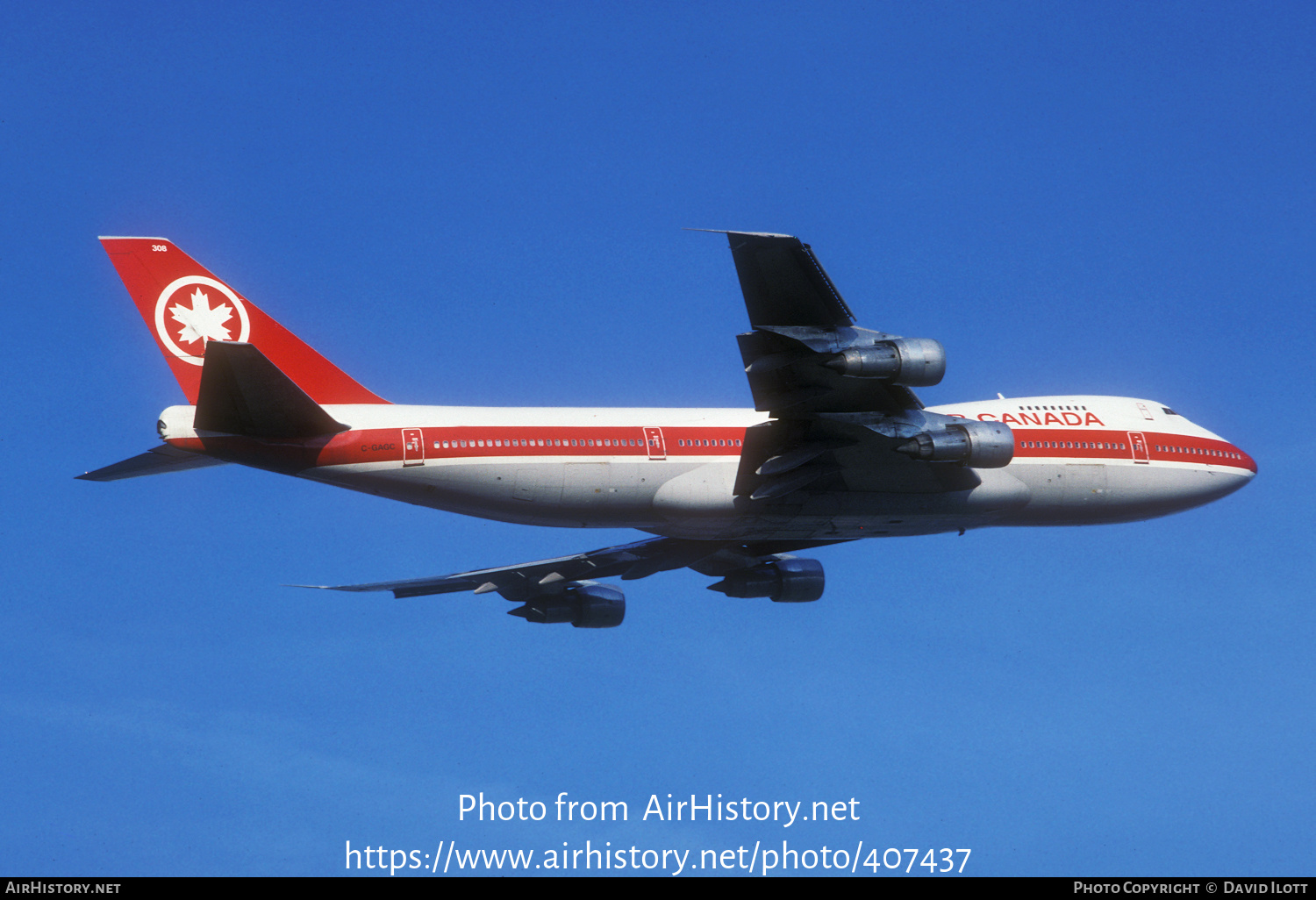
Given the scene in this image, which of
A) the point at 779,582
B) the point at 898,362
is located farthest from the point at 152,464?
the point at 779,582

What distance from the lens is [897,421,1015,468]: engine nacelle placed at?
28516mm

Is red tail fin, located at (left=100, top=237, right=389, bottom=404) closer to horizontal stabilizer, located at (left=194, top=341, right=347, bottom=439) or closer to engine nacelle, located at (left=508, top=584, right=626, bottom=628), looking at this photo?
horizontal stabilizer, located at (left=194, top=341, right=347, bottom=439)

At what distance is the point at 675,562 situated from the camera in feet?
112

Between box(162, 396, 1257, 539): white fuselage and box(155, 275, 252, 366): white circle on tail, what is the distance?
2318 mm

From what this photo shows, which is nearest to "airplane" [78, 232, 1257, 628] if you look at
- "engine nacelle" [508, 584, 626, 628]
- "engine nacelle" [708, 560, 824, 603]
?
"engine nacelle" [708, 560, 824, 603]

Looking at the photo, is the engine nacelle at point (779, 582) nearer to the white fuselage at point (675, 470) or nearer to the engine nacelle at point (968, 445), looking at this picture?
the white fuselage at point (675, 470)

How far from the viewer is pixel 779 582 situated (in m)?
35.0

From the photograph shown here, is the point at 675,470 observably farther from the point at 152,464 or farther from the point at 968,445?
the point at 152,464

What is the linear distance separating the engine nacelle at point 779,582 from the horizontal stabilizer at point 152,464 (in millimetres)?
14058

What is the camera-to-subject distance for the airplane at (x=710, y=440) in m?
25.3
